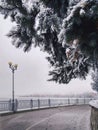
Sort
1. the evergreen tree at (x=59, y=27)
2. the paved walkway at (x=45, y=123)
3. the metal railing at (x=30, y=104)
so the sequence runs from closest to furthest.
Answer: the evergreen tree at (x=59, y=27) → the paved walkway at (x=45, y=123) → the metal railing at (x=30, y=104)

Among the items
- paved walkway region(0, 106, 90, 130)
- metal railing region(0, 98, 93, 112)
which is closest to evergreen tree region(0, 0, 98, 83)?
paved walkway region(0, 106, 90, 130)

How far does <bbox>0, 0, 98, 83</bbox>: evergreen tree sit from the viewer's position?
10.8ft

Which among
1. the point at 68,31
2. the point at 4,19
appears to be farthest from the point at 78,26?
the point at 4,19

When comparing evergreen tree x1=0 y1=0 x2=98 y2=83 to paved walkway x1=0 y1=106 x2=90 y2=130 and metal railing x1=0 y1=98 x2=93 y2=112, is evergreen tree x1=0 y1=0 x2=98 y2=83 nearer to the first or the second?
paved walkway x1=0 y1=106 x2=90 y2=130

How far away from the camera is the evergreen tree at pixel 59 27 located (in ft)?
10.8

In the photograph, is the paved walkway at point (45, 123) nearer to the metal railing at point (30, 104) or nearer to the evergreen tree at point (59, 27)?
the metal railing at point (30, 104)

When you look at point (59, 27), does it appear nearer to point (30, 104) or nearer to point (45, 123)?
point (45, 123)

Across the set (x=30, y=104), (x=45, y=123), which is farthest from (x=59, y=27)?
(x=30, y=104)

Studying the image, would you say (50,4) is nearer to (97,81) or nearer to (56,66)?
(56,66)

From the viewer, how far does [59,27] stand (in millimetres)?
4477

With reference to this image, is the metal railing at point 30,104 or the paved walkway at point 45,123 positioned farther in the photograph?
the metal railing at point 30,104

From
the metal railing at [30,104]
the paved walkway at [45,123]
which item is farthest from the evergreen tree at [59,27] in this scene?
the metal railing at [30,104]

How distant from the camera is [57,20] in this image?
4461 millimetres

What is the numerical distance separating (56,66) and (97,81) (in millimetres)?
54190
